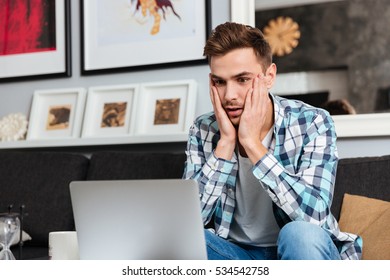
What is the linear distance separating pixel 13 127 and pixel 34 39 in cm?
49

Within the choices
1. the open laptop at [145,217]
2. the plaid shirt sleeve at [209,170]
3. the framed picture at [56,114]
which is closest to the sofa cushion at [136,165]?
the framed picture at [56,114]

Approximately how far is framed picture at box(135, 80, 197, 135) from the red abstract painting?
63cm

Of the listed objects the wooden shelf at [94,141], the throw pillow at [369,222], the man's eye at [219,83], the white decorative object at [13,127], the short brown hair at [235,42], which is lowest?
the throw pillow at [369,222]

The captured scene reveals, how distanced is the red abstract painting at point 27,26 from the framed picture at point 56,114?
26cm

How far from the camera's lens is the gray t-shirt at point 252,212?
5.68 feet

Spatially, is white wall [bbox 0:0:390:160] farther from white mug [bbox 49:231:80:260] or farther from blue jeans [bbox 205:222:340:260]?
white mug [bbox 49:231:80:260]

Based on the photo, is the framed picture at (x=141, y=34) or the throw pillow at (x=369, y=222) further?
the framed picture at (x=141, y=34)

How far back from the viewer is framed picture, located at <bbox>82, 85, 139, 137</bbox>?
2.69 metres

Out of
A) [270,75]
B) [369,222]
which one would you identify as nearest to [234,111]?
[270,75]

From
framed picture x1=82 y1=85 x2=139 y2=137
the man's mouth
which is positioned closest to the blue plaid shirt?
the man's mouth

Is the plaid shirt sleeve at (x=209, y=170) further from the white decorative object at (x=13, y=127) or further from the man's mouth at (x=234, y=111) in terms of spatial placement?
the white decorative object at (x=13, y=127)

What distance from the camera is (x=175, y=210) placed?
1.20 metres

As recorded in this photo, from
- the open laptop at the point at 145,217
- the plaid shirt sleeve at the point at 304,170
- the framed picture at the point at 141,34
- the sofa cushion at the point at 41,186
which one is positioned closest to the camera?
the open laptop at the point at 145,217

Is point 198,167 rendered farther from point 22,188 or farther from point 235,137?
point 22,188
